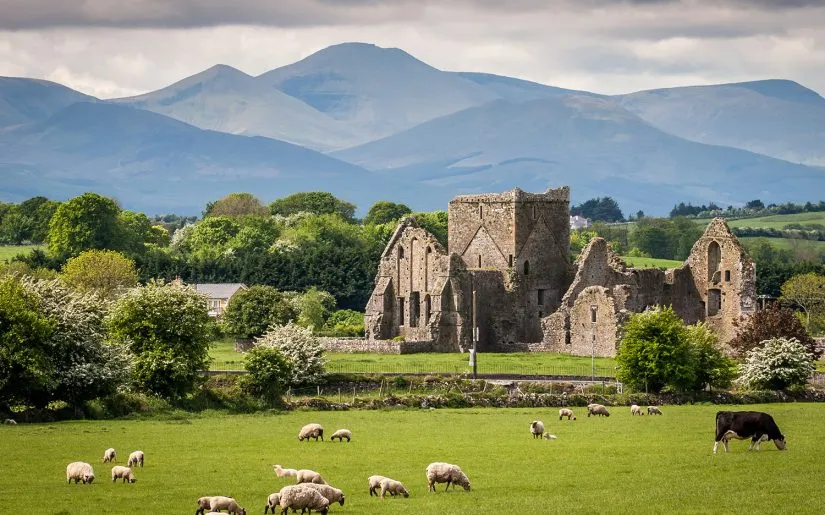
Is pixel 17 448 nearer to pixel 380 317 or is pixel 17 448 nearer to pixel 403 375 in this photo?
pixel 403 375

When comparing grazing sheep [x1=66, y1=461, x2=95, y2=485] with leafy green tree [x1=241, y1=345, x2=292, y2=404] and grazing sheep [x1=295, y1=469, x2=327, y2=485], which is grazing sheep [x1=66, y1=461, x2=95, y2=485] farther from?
leafy green tree [x1=241, y1=345, x2=292, y2=404]

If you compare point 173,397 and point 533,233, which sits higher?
point 533,233

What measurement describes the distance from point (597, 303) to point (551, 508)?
5441 centimetres

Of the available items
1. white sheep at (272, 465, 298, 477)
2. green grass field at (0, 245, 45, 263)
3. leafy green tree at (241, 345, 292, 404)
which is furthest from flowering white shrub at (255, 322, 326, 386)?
green grass field at (0, 245, 45, 263)

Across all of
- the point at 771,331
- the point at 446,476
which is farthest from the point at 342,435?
the point at 771,331

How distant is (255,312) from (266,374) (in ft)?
105

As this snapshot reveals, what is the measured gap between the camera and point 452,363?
86.9 meters

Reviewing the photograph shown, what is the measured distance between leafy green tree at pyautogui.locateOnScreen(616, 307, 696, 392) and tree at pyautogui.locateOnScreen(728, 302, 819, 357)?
333 inches

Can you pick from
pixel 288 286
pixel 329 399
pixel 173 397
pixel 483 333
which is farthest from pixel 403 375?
pixel 288 286

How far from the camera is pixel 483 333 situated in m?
99.8

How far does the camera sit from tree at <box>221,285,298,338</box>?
331ft

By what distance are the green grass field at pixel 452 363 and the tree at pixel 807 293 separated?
33.6 meters

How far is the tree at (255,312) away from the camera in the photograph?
10075cm

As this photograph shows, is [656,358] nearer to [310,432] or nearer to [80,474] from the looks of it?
[310,432]
